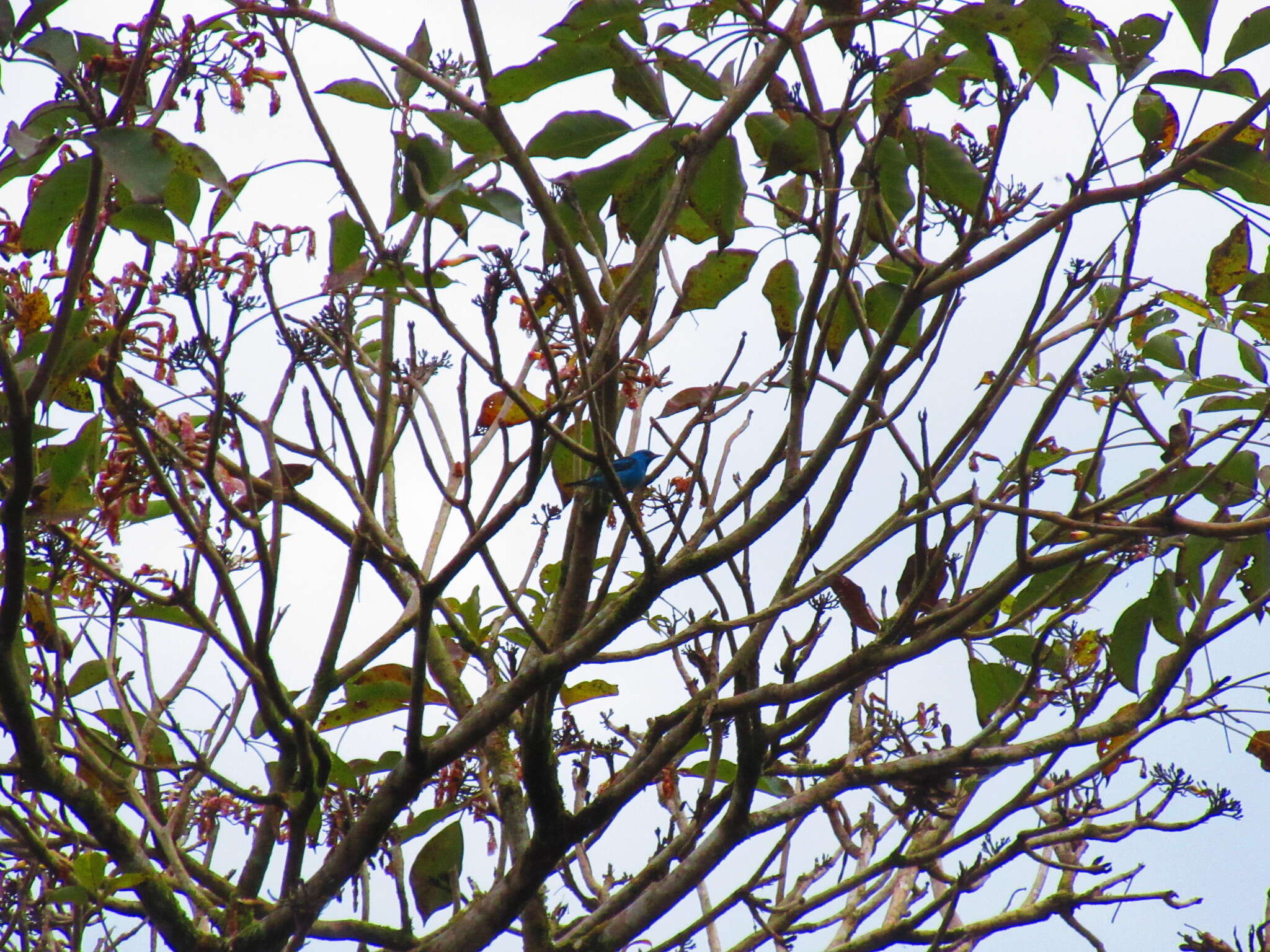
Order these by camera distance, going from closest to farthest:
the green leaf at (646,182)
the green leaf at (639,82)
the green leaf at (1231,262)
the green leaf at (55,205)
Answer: the green leaf at (55,205), the green leaf at (639,82), the green leaf at (646,182), the green leaf at (1231,262)

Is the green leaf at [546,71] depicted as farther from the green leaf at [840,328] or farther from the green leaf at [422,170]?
the green leaf at [840,328]

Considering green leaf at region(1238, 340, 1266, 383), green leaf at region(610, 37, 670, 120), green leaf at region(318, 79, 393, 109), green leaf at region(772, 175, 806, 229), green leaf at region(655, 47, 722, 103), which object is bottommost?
green leaf at region(1238, 340, 1266, 383)

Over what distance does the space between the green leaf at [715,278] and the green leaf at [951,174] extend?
0.49 m

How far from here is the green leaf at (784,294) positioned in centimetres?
273

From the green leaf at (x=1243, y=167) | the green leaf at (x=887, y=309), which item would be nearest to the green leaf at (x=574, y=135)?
the green leaf at (x=887, y=309)

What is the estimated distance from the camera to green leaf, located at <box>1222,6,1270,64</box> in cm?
208

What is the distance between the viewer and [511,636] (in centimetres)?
340

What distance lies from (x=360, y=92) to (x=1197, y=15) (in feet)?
5.38

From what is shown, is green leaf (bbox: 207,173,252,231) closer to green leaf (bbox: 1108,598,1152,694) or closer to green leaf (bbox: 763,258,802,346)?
green leaf (bbox: 763,258,802,346)

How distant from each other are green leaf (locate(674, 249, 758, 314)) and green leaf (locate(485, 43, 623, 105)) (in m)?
0.61

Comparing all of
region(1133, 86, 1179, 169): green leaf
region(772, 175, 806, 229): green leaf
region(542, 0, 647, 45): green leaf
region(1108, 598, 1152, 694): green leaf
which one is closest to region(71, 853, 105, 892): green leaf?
region(542, 0, 647, 45): green leaf

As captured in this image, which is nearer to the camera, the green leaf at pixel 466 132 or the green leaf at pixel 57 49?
the green leaf at pixel 57 49

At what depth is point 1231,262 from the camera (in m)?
2.63

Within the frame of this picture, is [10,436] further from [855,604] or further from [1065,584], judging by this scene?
[1065,584]
